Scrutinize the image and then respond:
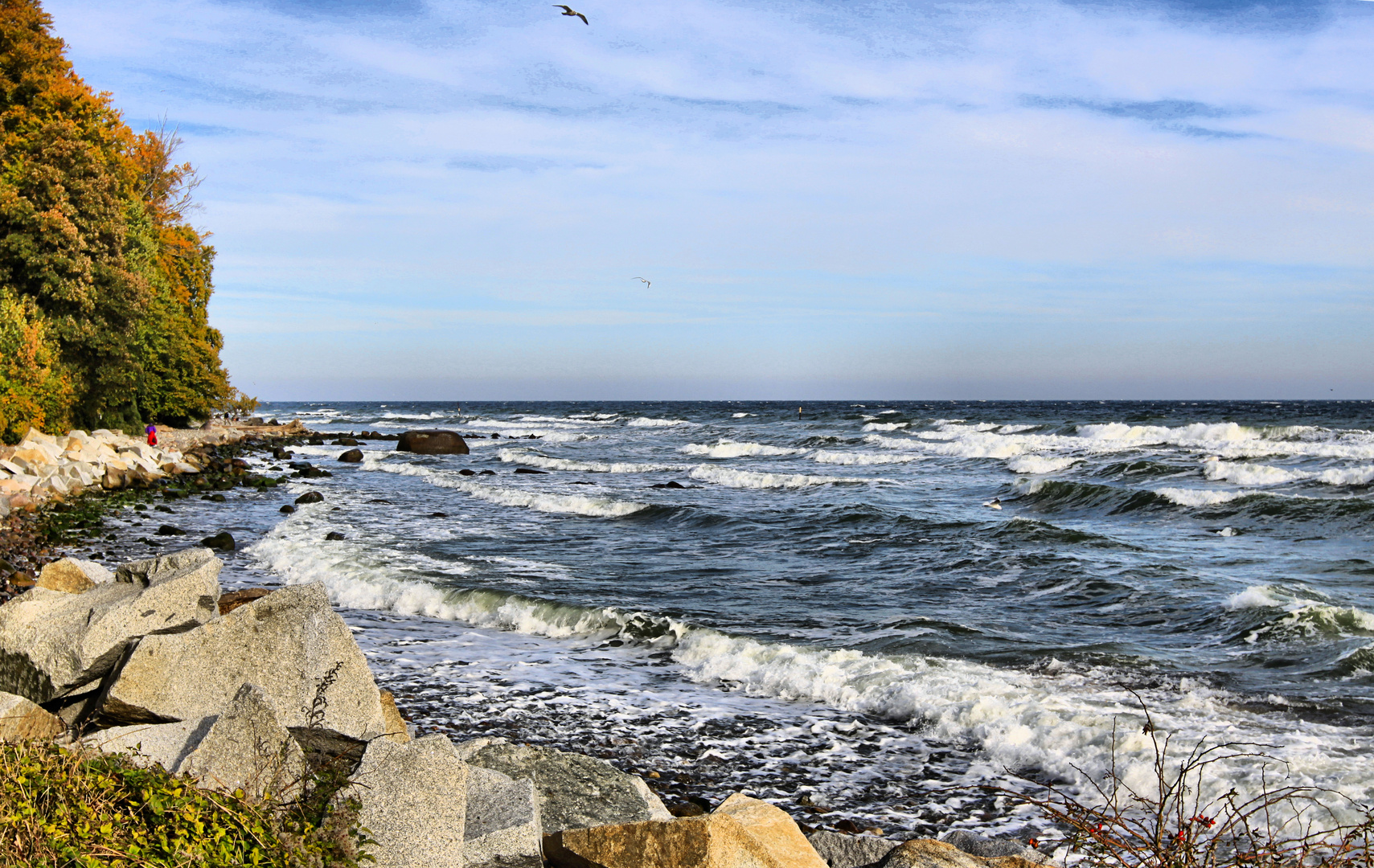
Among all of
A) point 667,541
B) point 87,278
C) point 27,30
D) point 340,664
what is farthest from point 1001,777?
point 27,30

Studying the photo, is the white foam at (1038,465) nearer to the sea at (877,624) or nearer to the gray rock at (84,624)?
the sea at (877,624)

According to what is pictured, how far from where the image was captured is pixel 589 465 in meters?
39.2

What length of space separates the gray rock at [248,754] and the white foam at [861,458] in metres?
35.0

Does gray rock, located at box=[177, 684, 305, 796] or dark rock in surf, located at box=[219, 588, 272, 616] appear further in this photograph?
dark rock in surf, located at box=[219, 588, 272, 616]

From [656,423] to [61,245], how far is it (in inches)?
2350

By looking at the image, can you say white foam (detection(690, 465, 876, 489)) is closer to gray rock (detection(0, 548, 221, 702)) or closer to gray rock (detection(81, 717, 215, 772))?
gray rock (detection(0, 548, 221, 702))

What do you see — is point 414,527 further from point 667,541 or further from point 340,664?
point 340,664

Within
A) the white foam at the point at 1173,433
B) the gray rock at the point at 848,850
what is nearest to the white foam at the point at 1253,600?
the gray rock at the point at 848,850

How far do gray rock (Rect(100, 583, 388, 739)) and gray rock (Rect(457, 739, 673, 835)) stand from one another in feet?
3.05

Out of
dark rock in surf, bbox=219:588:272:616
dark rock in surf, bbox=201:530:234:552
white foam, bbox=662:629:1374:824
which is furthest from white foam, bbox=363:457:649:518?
dark rock in surf, bbox=219:588:272:616

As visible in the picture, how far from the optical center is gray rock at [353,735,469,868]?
412 cm

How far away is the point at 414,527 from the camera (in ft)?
68.1

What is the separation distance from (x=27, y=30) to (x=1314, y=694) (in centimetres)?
3578

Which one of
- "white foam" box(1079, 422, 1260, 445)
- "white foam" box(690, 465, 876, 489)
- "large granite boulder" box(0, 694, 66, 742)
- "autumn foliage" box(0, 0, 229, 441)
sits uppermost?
"autumn foliage" box(0, 0, 229, 441)
